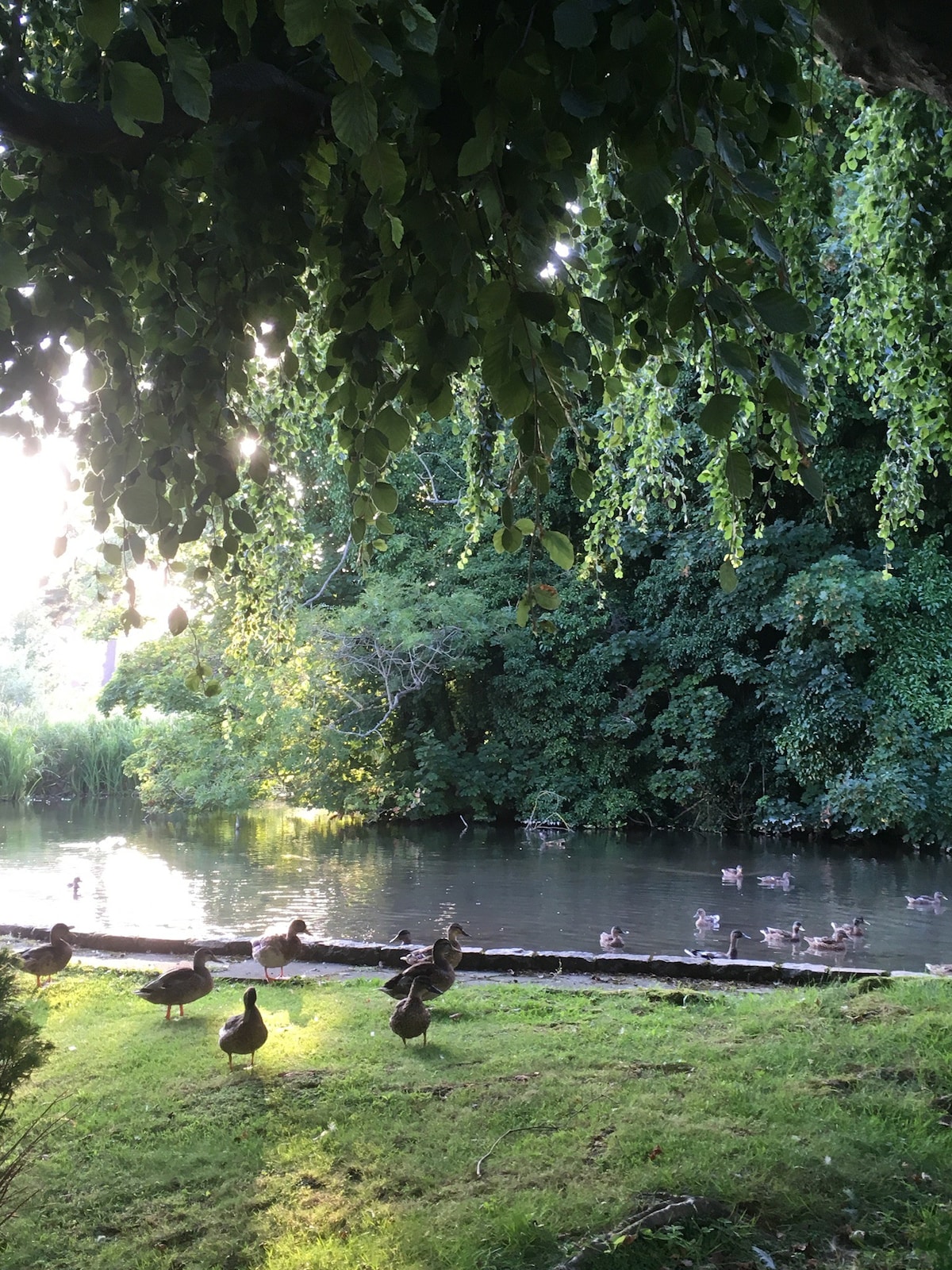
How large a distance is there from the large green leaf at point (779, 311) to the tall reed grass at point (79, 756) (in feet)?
87.0

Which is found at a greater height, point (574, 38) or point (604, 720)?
point (574, 38)

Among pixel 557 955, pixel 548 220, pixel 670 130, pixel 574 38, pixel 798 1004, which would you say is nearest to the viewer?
pixel 574 38

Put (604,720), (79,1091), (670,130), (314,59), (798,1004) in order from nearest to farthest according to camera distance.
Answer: (670,130) → (314,59) → (79,1091) → (798,1004) → (604,720)

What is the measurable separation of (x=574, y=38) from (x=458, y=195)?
0.56 m

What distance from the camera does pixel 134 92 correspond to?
1203 mm

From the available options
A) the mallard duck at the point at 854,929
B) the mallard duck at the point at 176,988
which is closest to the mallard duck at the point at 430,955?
the mallard duck at the point at 176,988

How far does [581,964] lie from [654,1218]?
14.2 feet

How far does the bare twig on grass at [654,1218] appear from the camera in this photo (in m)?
2.69

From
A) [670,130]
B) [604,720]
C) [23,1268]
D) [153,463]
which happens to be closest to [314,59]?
[153,463]

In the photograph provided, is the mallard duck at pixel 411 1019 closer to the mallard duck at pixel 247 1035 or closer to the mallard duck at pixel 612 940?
the mallard duck at pixel 247 1035

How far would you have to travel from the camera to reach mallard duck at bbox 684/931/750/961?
7393mm

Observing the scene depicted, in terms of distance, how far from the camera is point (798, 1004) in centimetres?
550

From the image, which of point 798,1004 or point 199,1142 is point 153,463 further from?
point 798,1004

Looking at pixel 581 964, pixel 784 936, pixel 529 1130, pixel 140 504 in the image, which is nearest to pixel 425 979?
pixel 581 964
